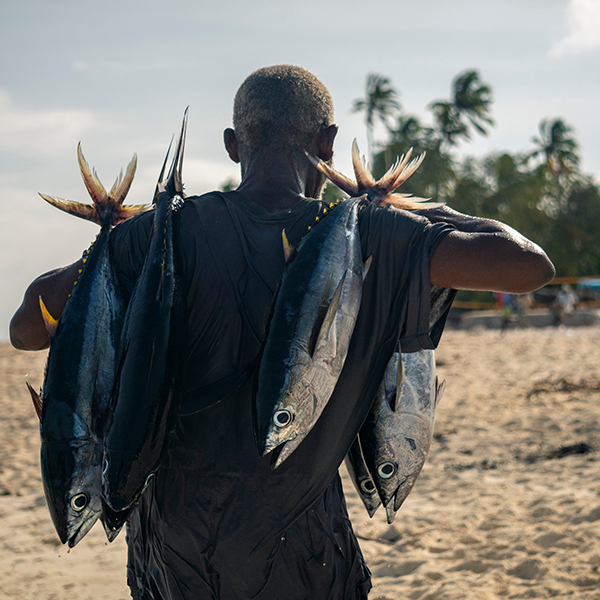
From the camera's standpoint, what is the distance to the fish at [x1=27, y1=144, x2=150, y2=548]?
5.94 ft

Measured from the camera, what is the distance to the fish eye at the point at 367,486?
2168 millimetres

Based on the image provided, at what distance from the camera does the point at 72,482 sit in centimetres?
181

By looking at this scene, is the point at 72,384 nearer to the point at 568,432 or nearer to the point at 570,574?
the point at 570,574

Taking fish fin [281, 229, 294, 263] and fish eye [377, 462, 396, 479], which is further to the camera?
fish eye [377, 462, 396, 479]

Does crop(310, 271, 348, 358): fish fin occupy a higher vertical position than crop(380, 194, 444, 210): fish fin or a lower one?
lower

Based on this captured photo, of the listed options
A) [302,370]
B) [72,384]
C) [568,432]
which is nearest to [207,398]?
[302,370]

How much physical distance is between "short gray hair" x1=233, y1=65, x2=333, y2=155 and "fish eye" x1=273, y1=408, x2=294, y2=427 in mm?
776

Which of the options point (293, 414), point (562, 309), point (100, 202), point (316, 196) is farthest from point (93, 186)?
point (562, 309)

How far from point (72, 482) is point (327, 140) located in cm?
124

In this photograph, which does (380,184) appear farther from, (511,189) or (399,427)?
(511,189)

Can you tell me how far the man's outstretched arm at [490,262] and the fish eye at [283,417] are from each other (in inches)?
20.8

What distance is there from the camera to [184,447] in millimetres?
1740

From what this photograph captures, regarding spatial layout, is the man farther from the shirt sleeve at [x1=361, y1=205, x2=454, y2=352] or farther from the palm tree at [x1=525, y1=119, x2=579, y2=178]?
the palm tree at [x1=525, y1=119, x2=579, y2=178]

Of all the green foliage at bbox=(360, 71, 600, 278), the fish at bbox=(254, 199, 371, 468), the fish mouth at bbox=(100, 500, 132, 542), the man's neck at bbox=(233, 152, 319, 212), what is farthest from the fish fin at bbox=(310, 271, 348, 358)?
the green foliage at bbox=(360, 71, 600, 278)
